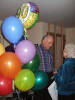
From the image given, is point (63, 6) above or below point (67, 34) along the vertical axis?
above

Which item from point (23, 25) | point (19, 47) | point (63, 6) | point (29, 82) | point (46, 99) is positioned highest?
point (63, 6)

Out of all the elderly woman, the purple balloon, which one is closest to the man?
the elderly woman

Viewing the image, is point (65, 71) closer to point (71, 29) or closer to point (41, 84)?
point (41, 84)

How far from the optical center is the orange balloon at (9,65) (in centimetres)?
154

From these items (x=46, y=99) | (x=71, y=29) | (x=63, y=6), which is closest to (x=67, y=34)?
(x=71, y=29)

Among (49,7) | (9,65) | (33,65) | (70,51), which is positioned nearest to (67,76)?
(70,51)

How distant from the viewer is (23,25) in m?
1.88

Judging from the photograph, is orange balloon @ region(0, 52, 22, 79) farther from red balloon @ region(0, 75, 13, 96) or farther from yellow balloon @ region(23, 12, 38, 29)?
yellow balloon @ region(23, 12, 38, 29)

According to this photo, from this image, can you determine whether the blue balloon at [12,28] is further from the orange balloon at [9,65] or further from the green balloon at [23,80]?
the green balloon at [23,80]

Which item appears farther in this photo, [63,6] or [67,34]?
[67,34]

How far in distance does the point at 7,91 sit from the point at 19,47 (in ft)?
1.55

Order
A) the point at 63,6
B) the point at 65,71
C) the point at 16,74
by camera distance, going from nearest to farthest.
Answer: the point at 16,74, the point at 65,71, the point at 63,6

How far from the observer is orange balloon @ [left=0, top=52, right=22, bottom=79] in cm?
154

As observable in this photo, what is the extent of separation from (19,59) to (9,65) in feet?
0.56
